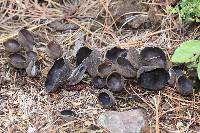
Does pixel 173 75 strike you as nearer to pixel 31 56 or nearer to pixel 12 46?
pixel 31 56

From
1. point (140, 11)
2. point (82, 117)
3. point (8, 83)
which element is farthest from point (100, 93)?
point (140, 11)

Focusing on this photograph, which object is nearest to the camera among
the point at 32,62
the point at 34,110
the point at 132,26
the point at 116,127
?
the point at 116,127

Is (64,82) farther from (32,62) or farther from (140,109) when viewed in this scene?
(140,109)

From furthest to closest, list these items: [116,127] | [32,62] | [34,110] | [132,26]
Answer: [132,26], [32,62], [34,110], [116,127]

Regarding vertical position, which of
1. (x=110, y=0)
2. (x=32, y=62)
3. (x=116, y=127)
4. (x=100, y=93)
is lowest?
(x=116, y=127)

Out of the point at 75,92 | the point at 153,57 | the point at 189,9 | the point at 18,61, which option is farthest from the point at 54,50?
the point at 189,9

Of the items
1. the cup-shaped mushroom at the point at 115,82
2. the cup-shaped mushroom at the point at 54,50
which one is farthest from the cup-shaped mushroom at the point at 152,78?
the cup-shaped mushroom at the point at 54,50

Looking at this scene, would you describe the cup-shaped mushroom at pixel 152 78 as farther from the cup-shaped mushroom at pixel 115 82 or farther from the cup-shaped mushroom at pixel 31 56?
the cup-shaped mushroom at pixel 31 56
